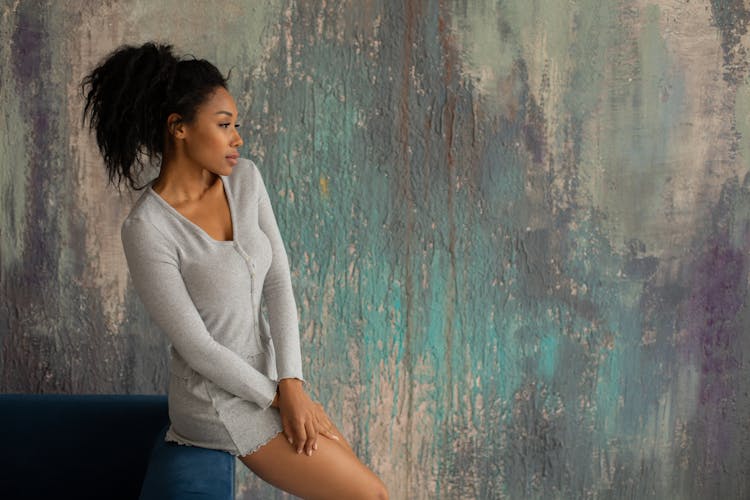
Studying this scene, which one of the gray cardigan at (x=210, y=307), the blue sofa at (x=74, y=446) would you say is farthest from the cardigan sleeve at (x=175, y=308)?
the blue sofa at (x=74, y=446)

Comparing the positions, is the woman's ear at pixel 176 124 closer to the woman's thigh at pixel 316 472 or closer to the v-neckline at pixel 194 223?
the v-neckline at pixel 194 223

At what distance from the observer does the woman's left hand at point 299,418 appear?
194 centimetres

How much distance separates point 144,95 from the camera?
1.95 m

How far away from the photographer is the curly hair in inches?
76.9

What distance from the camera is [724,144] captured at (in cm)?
269

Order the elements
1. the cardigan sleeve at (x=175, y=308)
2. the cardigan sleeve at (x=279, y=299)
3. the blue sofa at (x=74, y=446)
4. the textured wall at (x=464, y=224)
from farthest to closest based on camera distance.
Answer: the textured wall at (x=464, y=224)
the blue sofa at (x=74, y=446)
the cardigan sleeve at (x=279, y=299)
the cardigan sleeve at (x=175, y=308)

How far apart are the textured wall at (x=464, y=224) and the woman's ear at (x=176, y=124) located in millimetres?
610

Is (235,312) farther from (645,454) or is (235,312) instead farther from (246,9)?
(645,454)

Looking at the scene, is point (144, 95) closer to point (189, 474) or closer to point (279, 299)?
point (279, 299)

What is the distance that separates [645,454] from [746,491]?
381 millimetres

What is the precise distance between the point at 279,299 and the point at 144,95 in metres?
0.58

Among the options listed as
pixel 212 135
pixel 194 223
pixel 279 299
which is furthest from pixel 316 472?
pixel 212 135

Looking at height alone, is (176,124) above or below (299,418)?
above

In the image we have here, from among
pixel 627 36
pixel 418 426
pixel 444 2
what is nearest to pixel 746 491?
pixel 418 426
